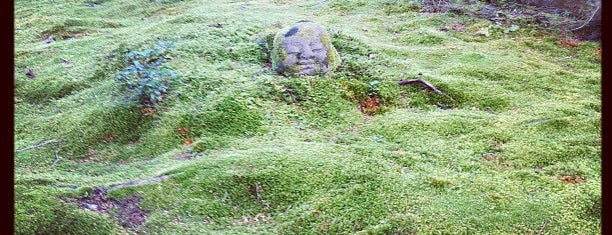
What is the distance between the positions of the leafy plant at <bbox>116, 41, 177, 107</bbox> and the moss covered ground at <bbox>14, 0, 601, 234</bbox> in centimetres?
11

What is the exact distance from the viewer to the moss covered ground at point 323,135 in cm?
370

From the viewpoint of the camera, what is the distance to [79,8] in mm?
11523

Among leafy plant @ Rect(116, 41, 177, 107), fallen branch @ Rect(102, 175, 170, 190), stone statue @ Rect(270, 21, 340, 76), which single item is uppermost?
stone statue @ Rect(270, 21, 340, 76)

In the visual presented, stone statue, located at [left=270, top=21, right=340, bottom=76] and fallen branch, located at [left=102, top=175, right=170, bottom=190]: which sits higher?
stone statue, located at [left=270, top=21, right=340, bottom=76]

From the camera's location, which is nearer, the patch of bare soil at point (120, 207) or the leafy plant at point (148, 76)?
the patch of bare soil at point (120, 207)

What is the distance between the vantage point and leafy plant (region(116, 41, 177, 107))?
18.0 feet

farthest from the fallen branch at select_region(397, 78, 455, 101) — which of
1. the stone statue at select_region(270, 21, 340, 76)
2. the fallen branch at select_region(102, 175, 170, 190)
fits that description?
the fallen branch at select_region(102, 175, 170, 190)

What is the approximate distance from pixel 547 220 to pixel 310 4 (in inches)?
316

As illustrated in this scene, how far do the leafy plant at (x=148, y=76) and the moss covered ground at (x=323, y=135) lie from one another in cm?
11

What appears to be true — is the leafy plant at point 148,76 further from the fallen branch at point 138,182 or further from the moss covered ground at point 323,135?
the fallen branch at point 138,182

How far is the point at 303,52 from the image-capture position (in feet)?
19.8

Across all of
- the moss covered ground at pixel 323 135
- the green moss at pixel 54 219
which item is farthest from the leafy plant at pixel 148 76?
the green moss at pixel 54 219

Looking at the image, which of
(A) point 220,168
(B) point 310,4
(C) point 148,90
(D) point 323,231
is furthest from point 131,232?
(B) point 310,4

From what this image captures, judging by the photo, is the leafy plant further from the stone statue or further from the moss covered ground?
the stone statue
